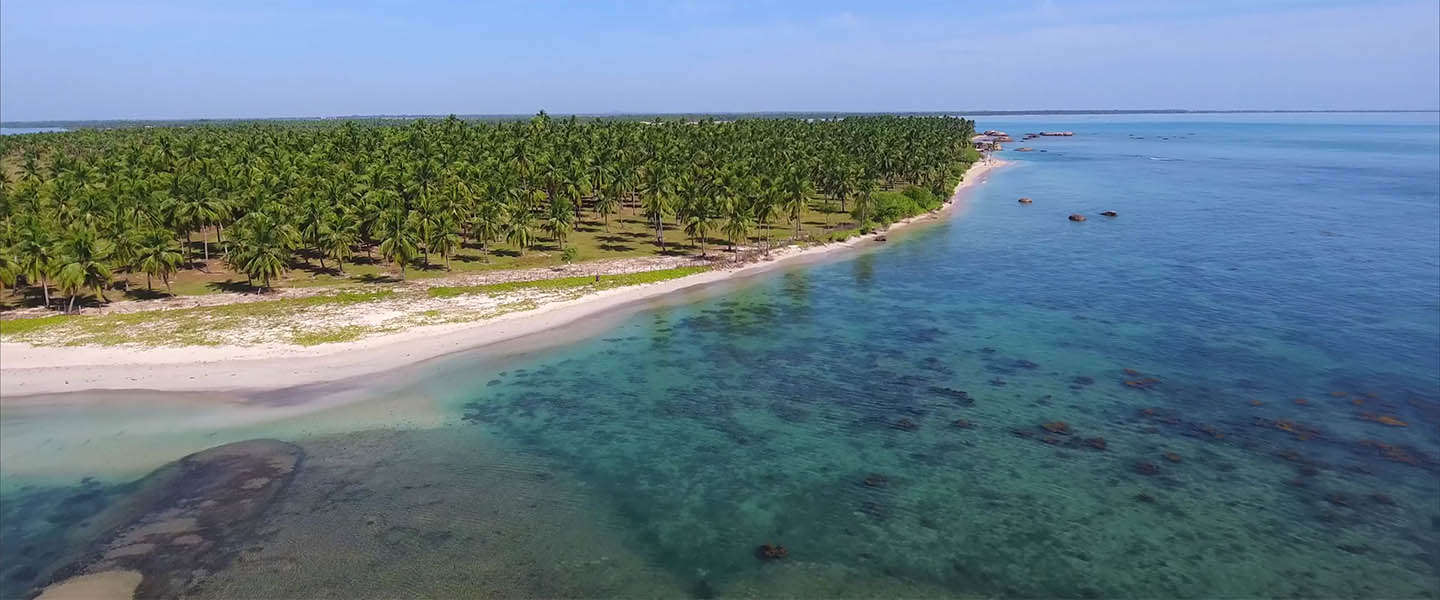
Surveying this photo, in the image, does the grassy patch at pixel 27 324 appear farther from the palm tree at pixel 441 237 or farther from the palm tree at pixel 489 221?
the palm tree at pixel 489 221

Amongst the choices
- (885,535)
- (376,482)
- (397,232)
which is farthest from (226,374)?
(885,535)

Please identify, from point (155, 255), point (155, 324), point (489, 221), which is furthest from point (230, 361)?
point (489, 221)

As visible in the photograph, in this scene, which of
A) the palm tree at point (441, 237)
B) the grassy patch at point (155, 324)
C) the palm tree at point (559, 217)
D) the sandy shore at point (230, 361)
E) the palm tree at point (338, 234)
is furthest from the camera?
the palm tree at point (559, 217)

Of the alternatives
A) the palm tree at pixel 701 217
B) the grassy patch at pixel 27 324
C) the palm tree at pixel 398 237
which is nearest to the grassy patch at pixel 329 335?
the palm tree at pixel 398 237

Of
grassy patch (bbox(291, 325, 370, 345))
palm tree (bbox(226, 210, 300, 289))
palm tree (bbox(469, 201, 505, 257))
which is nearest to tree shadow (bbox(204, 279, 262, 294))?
palm tree (bbox(226, 210, 300, 289))

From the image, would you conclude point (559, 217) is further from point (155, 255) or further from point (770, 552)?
point (770, 552)

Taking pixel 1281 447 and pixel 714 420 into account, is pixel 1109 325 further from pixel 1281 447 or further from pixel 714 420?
pixel 714 420
